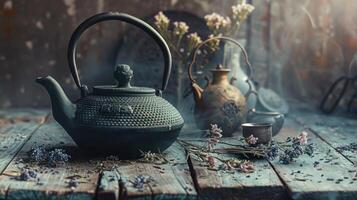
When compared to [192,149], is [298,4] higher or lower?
higher

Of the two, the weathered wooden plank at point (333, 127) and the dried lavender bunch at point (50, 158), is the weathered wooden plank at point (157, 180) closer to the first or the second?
the dried lavender bunch at point (50, 158)

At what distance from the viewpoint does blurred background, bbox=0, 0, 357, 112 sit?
3105mm

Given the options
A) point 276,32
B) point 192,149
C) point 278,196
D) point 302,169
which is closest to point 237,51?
point 276,32

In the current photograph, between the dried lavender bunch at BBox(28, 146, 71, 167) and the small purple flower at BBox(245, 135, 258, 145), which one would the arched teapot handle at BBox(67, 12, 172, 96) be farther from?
the small purple flower at BBox(245, 135, 258, 145)

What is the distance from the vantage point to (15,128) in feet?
7.78

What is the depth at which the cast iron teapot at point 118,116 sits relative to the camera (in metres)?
1.66

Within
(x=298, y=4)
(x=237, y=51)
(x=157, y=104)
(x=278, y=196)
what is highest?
(x=298, y=4)

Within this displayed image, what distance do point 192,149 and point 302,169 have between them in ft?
1.43

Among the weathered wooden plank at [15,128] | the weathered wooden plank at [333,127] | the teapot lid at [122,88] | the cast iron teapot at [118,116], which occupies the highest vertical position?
the teapot lid at [122,88]

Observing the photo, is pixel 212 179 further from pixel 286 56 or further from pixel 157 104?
pixel 286 56

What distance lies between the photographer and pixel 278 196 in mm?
1426

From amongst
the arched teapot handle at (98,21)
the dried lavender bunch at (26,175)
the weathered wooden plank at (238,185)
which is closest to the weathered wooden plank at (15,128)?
the dried lavender bunch at (26,175)

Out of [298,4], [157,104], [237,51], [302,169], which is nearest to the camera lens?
[302,169]

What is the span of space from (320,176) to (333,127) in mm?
1062
